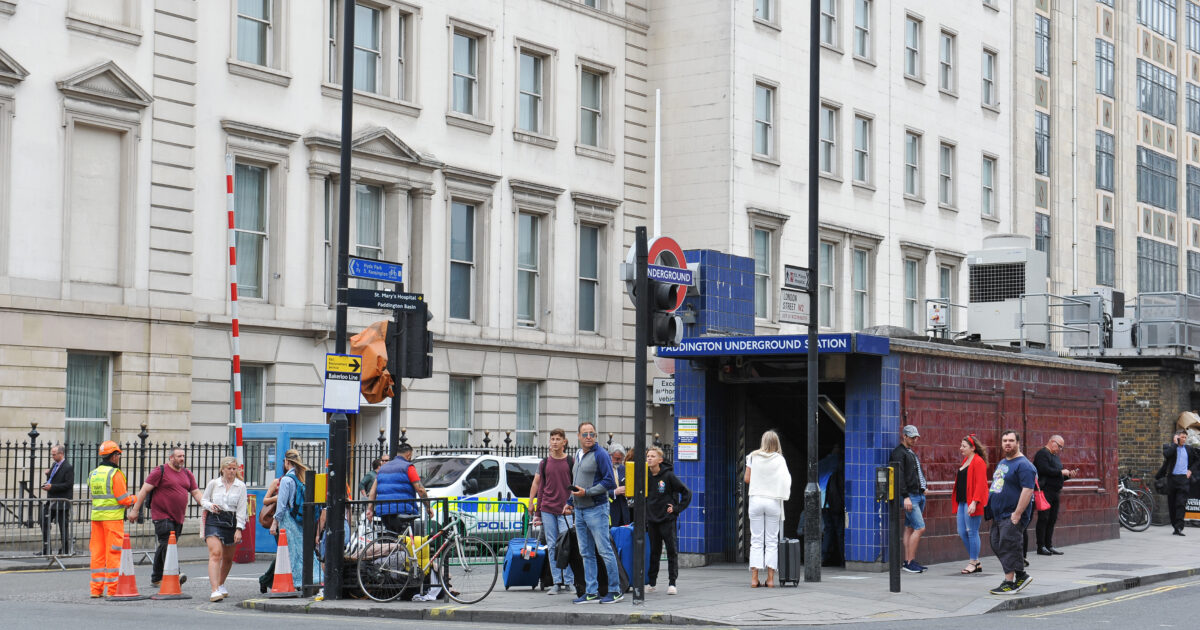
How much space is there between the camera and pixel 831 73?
4200 centimetres

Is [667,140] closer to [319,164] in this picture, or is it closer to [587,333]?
[587,333]

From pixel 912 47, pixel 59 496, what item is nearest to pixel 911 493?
pixel 59 496

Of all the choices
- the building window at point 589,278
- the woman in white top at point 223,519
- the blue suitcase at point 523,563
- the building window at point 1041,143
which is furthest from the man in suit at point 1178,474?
the building window at point 1041,143

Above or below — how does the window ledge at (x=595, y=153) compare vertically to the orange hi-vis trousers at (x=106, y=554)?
above

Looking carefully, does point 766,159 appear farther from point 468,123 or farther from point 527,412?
point 527,412

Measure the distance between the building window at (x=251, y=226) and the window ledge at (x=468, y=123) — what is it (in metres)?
4.75

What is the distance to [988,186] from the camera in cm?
4953

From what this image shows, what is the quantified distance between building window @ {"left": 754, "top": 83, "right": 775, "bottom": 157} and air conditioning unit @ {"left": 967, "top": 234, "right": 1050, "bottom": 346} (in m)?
6.01

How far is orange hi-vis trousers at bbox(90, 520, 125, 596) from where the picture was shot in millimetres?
17953

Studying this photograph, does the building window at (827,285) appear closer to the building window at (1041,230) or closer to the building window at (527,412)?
the building window at (527,412)

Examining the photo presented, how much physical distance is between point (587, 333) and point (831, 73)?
10583 millimetres

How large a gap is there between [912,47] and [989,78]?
4.81m

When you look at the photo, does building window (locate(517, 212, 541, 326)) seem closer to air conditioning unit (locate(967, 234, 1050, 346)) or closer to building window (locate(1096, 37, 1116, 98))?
air conditioning unit (locate(967, 234, 1050, 346))

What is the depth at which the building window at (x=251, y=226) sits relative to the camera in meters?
29.5
